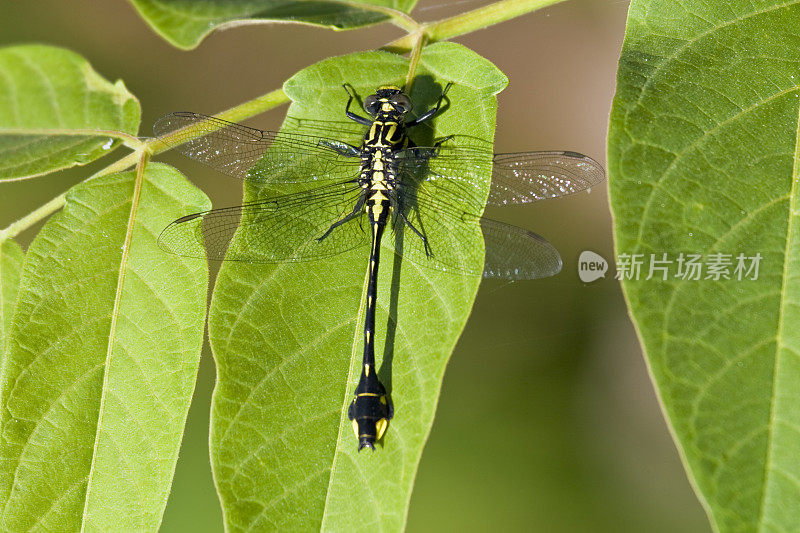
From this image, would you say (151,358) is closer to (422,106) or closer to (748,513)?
(422,106)

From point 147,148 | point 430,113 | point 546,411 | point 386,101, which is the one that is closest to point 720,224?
point 430,113

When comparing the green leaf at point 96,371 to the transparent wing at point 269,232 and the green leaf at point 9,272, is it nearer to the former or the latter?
the transparent wing at point 269,232

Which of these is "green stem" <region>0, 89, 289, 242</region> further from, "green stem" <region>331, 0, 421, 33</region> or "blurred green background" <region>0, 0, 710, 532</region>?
"blurred green background" <region>0, 0, 710, 532</region>

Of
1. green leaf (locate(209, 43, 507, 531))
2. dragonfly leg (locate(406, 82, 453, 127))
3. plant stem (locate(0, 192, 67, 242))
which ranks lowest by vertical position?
green leaf (locate(209, 43, 507, 531))

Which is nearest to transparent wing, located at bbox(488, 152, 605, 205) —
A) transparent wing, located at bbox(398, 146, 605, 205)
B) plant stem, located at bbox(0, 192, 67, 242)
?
transparent wing, located at bbox(398, 146, 605, 205)

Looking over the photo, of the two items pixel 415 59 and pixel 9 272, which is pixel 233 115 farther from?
pixel 9 272

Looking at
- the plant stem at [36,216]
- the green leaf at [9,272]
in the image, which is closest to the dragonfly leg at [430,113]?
the plant stem at [36,216]
